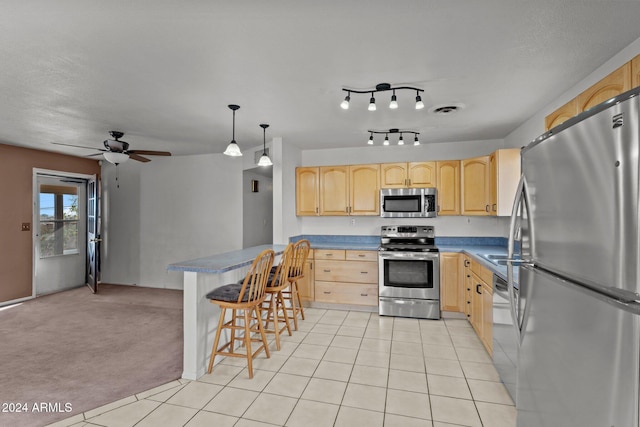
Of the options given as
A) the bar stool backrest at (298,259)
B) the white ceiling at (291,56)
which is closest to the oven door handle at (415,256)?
the bar stool backrest at (298,259)

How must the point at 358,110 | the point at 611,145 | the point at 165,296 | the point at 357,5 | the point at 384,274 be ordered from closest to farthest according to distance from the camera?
1. the point at 611,145
2. the point at 357,5
3. the point at 358,110
4. the point at 384,274
5. the point at 165,296

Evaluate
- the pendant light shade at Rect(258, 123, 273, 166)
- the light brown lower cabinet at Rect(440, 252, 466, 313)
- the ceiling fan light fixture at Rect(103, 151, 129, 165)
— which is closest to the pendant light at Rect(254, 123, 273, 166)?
the pendant light shade at Rect(258, 123, 273, 166)

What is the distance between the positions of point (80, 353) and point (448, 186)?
4.71 m

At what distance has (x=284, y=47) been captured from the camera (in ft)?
6.59

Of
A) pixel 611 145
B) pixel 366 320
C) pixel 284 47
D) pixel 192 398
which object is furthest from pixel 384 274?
pixel 611 145

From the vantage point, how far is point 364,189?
4676 millimetres

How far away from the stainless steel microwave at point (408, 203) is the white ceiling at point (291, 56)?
3.70 feet

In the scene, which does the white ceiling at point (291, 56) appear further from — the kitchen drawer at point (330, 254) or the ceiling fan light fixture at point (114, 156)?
the kitchen drawer at point (330, 254)

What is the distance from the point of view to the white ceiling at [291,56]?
1.65m

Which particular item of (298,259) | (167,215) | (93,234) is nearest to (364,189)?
(298,259)

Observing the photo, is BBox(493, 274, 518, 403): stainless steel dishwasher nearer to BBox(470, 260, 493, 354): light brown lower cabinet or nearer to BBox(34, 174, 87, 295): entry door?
BBox(470, 260, 493, 354): light brown lower cabinet

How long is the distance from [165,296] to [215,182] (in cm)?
207

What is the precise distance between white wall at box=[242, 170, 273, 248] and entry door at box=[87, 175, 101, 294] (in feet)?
8.49

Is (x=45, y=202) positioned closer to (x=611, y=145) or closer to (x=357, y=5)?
(x=357, y=5)
